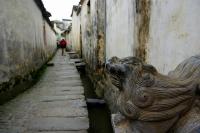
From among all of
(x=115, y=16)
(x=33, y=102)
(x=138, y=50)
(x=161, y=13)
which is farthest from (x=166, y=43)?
(x=33, y=102)

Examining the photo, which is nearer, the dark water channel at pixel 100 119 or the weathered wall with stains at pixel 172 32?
the weathered wall with stains at pixel 172 32

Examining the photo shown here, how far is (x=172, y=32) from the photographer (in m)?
2.62

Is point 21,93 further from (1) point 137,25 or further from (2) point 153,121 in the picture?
(2) point 153,121

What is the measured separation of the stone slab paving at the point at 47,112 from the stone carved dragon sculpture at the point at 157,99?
3189 millimetres

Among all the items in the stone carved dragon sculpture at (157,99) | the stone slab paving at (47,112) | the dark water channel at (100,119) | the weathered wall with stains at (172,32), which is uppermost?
the weathered wall with stains at (172,32)

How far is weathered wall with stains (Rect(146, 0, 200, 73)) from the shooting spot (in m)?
2.14

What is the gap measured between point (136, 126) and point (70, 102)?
5.06m

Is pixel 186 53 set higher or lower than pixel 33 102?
higher

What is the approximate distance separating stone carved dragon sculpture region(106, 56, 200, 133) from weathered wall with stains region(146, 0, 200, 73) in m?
0.81

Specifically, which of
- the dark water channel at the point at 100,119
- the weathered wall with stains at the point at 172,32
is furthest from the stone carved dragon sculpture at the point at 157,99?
the dark water channel at the point at 100,119

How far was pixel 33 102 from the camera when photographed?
20.5 ft

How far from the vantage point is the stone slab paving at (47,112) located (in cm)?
444

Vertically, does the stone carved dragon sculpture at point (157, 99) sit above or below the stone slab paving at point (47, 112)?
above

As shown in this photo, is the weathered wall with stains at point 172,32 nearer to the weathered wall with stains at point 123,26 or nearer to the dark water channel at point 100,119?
the weathered wall with stains at point 123,26
